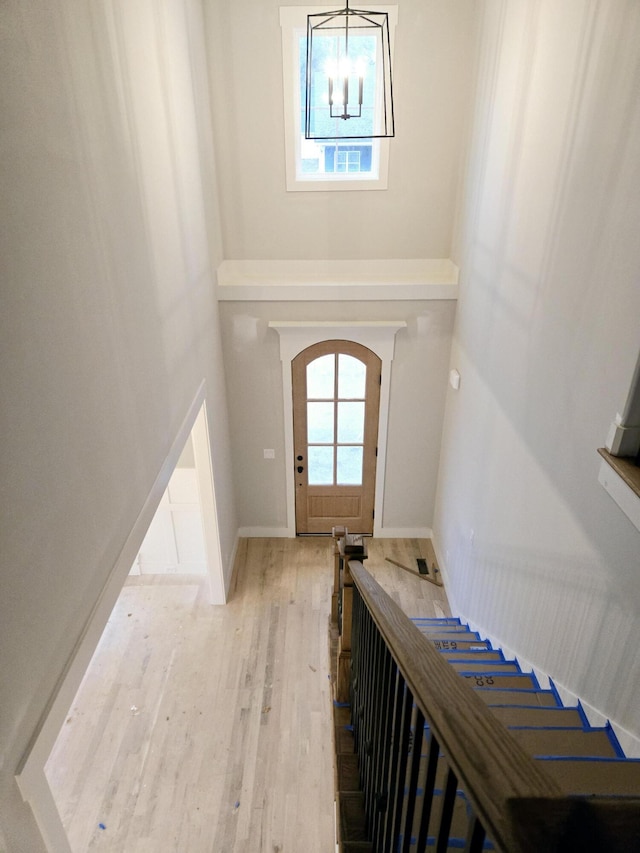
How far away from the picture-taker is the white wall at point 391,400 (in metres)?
5.05

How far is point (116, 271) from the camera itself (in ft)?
8.27

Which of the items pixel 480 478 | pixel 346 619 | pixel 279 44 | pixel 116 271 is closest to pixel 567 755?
pixel 346 619

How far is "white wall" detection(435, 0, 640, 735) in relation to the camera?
2.17 m

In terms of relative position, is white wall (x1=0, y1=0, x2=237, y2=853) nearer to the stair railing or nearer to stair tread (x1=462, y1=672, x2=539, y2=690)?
the stair railing

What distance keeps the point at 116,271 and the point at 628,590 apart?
2572 mm

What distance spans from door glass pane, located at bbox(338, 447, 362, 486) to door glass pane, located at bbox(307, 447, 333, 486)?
10cm

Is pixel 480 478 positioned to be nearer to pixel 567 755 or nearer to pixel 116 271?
pixel 567 755

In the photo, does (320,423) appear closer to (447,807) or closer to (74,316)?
(74,316)

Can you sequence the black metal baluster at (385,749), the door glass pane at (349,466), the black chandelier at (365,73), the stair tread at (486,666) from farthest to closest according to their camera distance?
the door glass pane at (349,466)
the black chandelier at (365,73)
the stair tread at (486,666)
the black metal baluster at (385,749)

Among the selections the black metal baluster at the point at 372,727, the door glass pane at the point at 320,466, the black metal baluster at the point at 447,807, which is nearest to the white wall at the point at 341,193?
the door glass pane at the point at 320,466

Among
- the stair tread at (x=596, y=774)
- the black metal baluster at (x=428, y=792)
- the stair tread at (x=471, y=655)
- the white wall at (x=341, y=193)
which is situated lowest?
the stair tread at (x=471, y=655)

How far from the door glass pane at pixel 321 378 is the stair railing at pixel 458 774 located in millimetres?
3769

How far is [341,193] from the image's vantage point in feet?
16.1

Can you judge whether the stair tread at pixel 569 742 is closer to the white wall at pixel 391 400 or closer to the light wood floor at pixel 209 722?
the light wood floor at pixel 209 722
